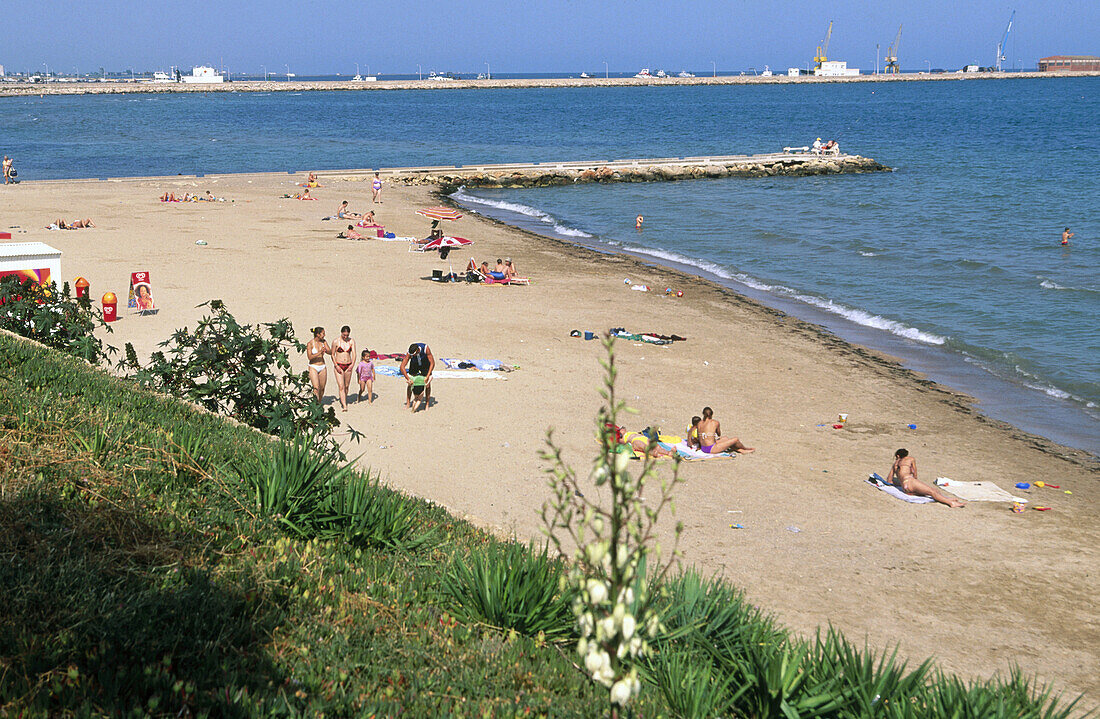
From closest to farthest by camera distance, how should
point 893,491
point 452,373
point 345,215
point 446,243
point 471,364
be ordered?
point 893,491 → point 452,373 → point 471,364 → point 446,243 → point 345,215

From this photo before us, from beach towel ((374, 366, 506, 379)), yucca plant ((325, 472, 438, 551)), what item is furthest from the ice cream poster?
yucca plant ((325, 472, 438, 551))

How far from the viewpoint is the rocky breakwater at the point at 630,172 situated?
170 ft

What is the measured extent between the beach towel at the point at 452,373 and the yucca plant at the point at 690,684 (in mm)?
10823

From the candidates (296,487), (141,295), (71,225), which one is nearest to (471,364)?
(141,295)

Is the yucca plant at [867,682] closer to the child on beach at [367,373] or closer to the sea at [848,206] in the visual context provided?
the child on beach at [367,373]

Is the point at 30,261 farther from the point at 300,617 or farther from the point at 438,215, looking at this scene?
the point at 438,215

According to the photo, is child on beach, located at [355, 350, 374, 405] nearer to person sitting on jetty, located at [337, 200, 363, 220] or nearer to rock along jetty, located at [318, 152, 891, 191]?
person sitting on jetty, located at [337, 200, 363, 220]

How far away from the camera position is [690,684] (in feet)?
15.5

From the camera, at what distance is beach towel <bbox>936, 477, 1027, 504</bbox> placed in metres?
12.3

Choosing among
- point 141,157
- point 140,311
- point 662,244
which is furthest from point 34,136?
point 140,311

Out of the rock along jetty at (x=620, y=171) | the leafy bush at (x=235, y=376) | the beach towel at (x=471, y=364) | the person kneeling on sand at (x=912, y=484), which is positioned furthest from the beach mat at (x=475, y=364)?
the rock along jetty at (x=620, y=171)

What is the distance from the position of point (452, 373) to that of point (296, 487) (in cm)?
930

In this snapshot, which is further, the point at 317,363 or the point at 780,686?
the point at 317,363

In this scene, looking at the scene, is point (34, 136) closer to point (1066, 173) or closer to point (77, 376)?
point (1066, 173)
